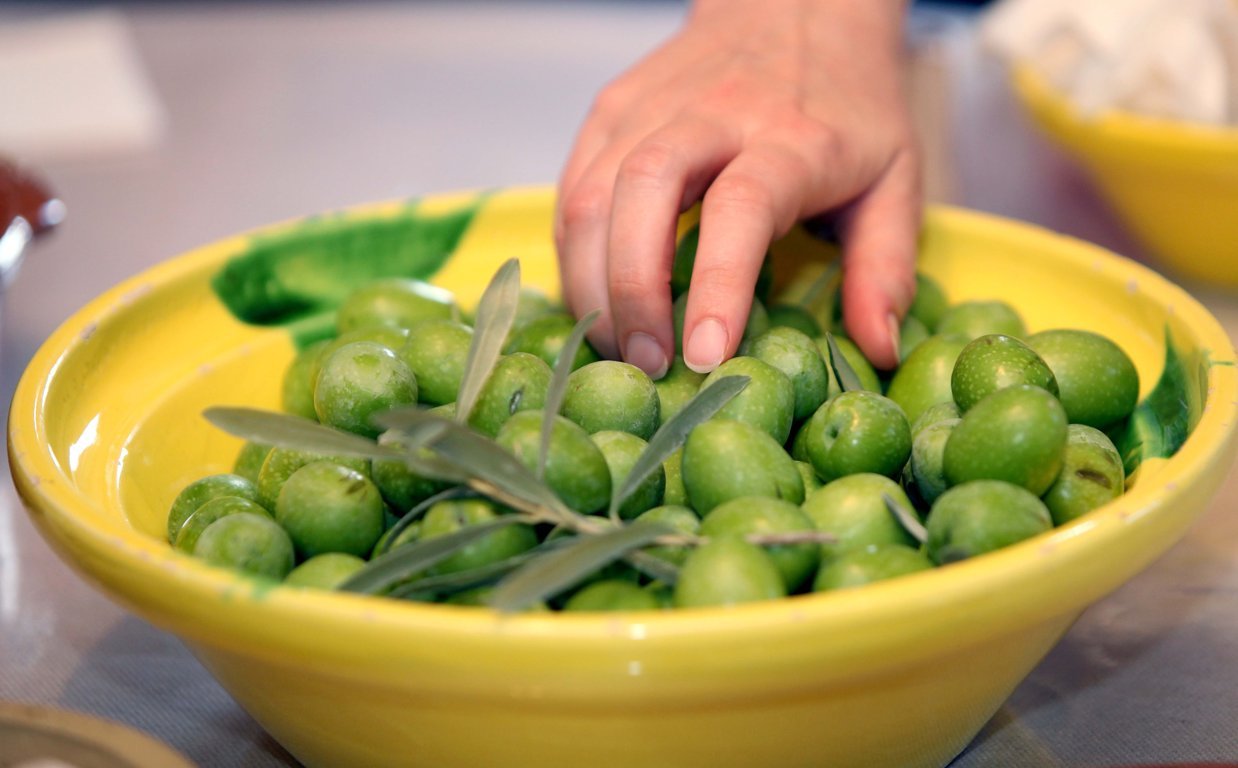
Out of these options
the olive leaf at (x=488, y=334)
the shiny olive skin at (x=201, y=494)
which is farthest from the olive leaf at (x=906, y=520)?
the shiny olive skin at (x=201, y=494)

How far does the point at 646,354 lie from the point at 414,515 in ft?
0.66

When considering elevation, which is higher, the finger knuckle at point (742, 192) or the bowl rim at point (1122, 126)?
the finger knuckle at point (742, 192)

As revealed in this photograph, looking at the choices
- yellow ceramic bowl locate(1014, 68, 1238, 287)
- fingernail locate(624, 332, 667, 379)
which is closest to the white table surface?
yellow ceramic bowl locate(1014, 68, 1238, 287)

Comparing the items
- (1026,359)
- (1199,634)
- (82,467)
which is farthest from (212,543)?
(1199,634)

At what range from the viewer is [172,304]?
0.82 metres

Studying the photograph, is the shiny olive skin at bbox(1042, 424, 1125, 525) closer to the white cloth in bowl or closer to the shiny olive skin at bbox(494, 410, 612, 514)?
the shiny olive skin at bbox(494, 410, 612, 514)

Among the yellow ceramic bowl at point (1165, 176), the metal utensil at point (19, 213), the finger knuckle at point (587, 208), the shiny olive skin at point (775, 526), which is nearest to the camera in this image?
the shiny olive skin at point (775, 526)

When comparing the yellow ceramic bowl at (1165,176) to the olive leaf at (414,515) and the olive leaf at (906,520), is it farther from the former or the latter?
the olive leaf at (414,515)

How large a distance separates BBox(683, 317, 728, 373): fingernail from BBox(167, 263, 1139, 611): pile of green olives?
0.01 meters

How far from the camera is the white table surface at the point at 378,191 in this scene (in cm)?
67

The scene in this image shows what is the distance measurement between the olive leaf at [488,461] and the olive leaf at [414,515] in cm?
2

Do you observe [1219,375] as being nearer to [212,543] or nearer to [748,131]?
[748,131]

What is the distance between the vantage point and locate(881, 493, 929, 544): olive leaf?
54cm

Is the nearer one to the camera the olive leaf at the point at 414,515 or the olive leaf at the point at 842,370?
the olive leaf at the point at 414,515
